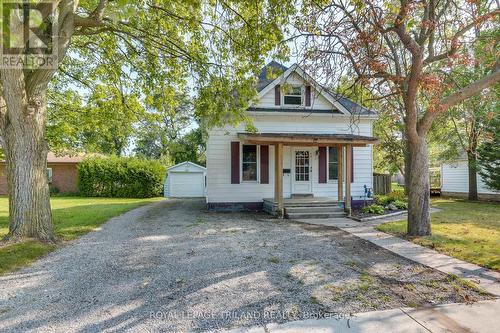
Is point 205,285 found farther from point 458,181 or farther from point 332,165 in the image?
point 458,181

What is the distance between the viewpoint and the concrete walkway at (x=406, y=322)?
287cm

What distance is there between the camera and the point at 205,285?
13.1 feet

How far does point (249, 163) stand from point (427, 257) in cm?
769

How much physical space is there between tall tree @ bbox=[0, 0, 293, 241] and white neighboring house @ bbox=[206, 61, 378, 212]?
3.64 m

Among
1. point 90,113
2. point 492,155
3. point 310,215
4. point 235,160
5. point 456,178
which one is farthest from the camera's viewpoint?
point 456,178

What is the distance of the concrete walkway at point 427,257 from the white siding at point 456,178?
1366cm

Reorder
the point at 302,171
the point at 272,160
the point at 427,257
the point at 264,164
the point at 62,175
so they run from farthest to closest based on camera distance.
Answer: the point at 62,175, the point at 302,171, the point at 272,160, the point at 264,164, the point at 427,257

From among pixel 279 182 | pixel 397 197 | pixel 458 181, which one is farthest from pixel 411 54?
pixel 458 181

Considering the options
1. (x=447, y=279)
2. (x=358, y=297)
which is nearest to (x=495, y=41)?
(x=447, y=279)

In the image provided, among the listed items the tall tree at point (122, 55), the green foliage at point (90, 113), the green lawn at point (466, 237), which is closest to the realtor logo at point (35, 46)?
the tall tree at point (122, 55)

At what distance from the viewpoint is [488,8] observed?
6.79 meters

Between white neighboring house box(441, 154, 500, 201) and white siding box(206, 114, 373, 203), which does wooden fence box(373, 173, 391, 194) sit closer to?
white siding box(206, 114, 373, 203)

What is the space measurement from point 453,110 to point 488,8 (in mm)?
3855

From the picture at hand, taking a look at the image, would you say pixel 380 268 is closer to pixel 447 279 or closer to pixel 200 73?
pixel 447 279
